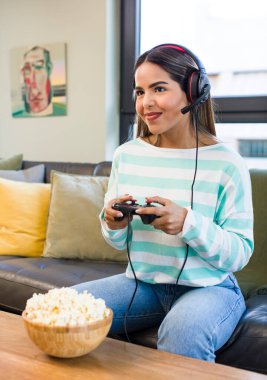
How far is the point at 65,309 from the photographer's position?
88 cm

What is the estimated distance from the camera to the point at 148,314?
4.23ft

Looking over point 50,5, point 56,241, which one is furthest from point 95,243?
point 50,5

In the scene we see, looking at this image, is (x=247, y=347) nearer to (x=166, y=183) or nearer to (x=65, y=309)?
(x=166, y=183)

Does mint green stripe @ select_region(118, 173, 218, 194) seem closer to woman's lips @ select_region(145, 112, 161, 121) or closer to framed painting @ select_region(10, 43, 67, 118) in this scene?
woman's lips @ select_region(145, 112, 161, 121)

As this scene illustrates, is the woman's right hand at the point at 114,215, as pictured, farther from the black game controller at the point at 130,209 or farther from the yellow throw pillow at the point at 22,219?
the yellow throw pillow at the point at 22,219

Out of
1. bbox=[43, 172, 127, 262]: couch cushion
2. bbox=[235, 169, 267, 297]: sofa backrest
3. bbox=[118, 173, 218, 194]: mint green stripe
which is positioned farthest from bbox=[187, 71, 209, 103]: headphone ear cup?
bbox=[43, 172, 127, 262]: couch cushion

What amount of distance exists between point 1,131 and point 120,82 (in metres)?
0.95

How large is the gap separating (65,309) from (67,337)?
5cm

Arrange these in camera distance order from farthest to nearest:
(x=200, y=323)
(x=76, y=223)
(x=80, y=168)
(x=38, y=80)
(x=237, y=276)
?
1. (x=38, y=80)
2. (x=80, y=168)
3. (x=76, y=223)
4. (x=237, y=276)
5. (x=200, y=323)

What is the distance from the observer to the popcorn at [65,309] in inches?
33.9

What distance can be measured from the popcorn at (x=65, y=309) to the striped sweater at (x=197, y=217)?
1.10ft

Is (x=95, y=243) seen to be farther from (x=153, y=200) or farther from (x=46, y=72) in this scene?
(x=46, y=72)

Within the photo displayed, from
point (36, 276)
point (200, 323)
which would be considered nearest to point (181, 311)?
point (200, 323)

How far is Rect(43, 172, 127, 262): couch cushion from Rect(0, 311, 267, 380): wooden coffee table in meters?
1.06
